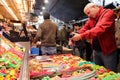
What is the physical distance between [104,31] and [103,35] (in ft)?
0.60

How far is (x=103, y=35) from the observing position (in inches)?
143

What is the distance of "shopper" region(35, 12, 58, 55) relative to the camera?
18.0 feet

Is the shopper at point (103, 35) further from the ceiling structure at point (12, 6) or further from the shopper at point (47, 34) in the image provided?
the ceiling structure at point (12, 6)

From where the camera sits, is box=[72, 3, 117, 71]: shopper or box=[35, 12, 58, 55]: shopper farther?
box=[35, 12, 58, 55]: shopper

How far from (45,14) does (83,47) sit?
298cm

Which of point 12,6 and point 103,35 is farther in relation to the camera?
point 12,6

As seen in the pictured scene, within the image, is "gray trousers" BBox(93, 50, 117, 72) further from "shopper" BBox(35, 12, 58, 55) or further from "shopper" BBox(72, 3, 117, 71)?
"shopper" BBox(35, 12, 58, 55)

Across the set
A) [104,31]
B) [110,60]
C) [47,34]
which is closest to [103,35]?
[104,31]

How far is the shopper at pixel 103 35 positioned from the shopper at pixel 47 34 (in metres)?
1.87

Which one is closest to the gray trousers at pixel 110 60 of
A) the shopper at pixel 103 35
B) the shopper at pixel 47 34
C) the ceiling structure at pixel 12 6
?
the shopper at pixel 103 35

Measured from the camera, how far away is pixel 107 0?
400 inches

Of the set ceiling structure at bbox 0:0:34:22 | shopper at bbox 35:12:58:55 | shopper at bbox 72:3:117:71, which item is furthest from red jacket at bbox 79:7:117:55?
ceiling structure at bbox 0:0:34:22

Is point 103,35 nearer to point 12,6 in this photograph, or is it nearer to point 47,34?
point 47,34

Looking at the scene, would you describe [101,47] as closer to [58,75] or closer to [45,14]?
[58,75]
